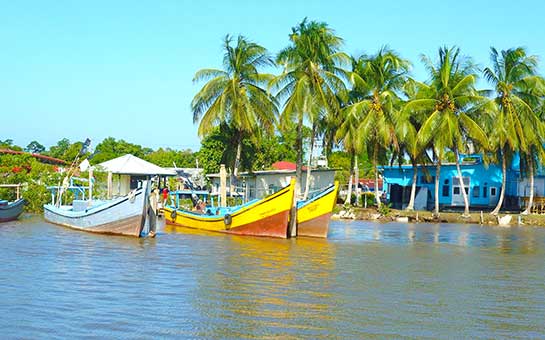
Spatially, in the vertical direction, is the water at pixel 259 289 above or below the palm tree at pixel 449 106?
below

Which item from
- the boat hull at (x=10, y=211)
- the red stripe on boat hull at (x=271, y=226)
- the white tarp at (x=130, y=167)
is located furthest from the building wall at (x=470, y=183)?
the boat hull at (x=10, y=211)

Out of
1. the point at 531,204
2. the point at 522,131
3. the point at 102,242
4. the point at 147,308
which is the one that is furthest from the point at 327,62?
the point at 147,308

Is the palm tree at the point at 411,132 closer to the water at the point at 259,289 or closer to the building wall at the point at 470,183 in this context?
the building wall at the point at 470,183

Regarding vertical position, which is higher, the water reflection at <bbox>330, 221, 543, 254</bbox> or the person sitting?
the person sitting

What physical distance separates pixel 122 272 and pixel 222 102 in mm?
24744

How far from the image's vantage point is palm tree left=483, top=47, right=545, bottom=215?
36844 millimetres

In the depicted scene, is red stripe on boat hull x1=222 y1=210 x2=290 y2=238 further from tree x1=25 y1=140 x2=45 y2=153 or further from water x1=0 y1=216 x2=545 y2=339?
tree x1=25 y1=140 x2=45 y2=153

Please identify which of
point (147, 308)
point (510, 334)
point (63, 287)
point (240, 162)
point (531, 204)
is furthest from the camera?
point (240, 162)

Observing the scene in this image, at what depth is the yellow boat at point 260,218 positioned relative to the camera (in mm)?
22375

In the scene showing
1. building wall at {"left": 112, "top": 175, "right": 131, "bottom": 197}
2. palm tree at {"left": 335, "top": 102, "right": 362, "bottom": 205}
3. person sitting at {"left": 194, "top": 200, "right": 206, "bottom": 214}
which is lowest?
person sitting at {"left": 194, "top": 200, "right": 206, "bottom": 214}

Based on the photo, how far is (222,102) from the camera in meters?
37.8

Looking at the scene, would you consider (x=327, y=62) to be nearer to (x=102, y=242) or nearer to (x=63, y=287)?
(x=102, y=242)

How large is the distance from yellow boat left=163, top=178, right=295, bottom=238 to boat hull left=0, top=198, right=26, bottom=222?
28.7ft

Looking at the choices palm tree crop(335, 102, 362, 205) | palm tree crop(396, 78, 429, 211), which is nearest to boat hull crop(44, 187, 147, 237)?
palm tree crop(335, 102, 362, 205)
